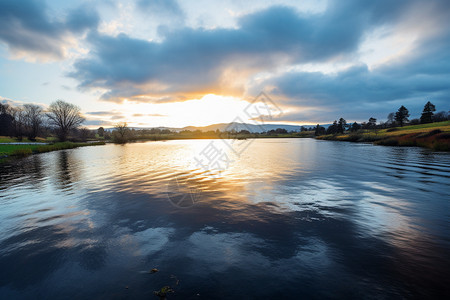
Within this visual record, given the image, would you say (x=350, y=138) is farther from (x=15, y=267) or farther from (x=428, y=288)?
(x=15, y=267)

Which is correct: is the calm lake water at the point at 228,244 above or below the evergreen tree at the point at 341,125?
below

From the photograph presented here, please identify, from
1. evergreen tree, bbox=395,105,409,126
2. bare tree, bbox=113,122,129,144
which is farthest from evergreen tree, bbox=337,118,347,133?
bare tree, bbox=113,122,129,144

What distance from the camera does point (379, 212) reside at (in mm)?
10234

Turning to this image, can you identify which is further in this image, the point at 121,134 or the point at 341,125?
the point at 341,125

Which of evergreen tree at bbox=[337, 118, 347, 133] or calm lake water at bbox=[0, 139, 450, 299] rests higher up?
evergreen tree at bbox=[337, 118, 347, 133]

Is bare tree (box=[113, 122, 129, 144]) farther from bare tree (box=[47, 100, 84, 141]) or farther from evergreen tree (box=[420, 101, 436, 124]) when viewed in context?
evergreen tree (box=[420, 101, 436, 124])

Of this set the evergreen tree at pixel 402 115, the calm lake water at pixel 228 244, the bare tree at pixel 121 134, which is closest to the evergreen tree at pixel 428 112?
the evergreen tree at pixel 402 115

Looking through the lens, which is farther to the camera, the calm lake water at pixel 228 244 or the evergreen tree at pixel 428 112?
the evergreen tree at pixel 428 112

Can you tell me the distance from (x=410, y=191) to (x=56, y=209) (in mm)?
23521

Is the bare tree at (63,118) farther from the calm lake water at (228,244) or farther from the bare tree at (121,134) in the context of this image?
the calm lake water at (228,244)

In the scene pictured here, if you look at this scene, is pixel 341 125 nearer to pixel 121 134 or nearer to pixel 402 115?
pixel 402 115

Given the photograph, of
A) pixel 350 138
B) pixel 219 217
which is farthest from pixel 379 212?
pixel 350 138

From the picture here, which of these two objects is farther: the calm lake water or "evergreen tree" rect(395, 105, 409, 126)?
"evergreen tree" rect(395, 105, 409, 126)

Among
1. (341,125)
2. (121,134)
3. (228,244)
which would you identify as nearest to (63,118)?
(121,134)
